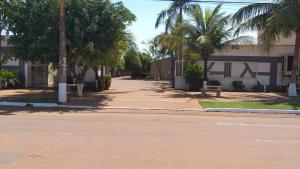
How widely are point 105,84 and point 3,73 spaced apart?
700cm

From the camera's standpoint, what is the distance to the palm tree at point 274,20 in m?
23.4

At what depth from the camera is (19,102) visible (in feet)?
68.9

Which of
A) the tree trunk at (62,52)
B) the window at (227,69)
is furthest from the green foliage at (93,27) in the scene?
the window at (227,69)

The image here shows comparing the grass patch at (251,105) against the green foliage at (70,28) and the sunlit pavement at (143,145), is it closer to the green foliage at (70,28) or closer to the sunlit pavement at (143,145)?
the green foliage at (70,28)

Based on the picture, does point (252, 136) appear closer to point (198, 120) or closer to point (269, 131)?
point (269, 131)

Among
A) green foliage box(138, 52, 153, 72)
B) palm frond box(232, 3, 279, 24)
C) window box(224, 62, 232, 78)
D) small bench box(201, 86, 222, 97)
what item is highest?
palm frond box(232, 3, 279, 24)

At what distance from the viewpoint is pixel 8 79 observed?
98.7ft

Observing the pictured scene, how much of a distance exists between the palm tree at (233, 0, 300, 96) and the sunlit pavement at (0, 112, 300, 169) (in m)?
10.2

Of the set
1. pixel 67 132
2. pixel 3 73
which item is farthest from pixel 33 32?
pixel 67 132

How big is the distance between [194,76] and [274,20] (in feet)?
28.1

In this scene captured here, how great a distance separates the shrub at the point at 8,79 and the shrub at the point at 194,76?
11.8 metres

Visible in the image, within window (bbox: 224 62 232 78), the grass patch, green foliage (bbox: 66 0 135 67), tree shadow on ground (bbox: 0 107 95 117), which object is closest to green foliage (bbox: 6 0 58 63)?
green foliage (bbox: 66 0 135 67)

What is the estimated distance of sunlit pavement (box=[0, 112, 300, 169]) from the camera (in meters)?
7.99

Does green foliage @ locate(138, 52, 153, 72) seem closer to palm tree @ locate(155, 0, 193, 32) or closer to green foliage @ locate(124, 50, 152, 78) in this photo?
green foliage @ locate(124, 50, 152, 78)
